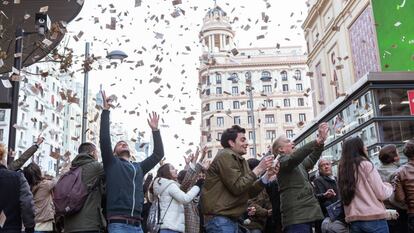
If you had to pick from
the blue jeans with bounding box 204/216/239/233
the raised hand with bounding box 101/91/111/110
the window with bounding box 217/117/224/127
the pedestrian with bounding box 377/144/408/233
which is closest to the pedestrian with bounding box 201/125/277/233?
the blue jeans with bounding box 204/216/239/233

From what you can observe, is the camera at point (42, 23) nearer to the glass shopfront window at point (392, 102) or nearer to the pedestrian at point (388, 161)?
the pedestrian at point (388, 161)

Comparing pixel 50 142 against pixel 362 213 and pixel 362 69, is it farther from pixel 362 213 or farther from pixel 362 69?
pixel 362 213

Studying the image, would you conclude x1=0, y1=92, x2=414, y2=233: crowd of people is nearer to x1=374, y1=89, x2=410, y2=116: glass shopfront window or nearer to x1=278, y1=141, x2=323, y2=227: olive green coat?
x1=278, y1=141, x2=323, y2=227: olive green coat

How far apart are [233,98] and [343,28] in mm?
54719

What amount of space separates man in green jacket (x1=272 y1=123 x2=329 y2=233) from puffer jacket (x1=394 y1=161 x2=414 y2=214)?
0.93 m

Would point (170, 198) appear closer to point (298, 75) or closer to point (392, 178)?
point (392, 178)

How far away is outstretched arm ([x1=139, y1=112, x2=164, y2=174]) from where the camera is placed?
545cm

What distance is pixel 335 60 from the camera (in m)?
32.6

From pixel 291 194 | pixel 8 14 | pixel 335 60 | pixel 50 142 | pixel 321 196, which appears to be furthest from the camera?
pixel 50 142

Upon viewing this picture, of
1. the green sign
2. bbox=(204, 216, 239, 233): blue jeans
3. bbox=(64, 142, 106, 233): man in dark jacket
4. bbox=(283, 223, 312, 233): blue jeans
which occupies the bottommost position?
bbox=(283, 223, 312, 233): blue jeans

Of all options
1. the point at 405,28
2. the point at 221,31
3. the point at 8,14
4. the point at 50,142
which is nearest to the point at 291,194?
the point at 8,14

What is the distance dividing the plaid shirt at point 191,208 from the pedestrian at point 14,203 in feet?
6.14

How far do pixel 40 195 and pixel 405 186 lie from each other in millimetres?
4662

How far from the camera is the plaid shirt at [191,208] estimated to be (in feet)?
20.3
